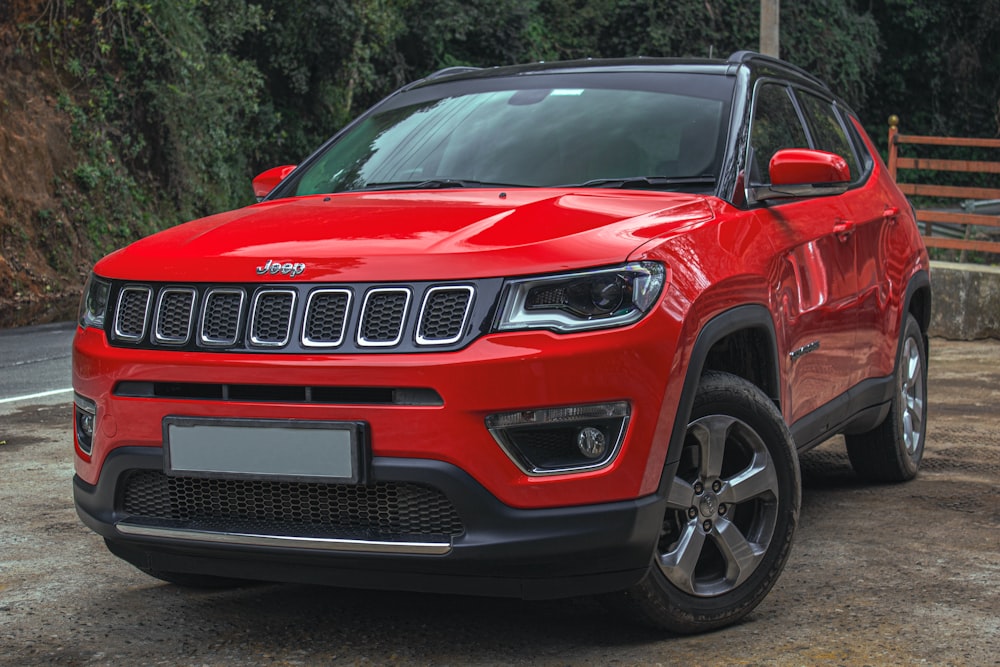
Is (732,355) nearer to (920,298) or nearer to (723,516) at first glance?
(723,516)

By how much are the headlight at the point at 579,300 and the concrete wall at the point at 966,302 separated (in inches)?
350

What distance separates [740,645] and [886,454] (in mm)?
2398

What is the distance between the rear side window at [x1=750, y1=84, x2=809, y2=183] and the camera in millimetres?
4789

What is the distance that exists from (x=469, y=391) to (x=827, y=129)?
121 inches

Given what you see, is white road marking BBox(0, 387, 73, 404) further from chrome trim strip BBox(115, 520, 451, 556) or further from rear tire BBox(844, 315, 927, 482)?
chrome trim strip BBox(115, 520, 451, 556)

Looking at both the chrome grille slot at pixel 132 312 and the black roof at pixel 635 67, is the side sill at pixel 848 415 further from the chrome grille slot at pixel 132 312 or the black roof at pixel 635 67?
the chrome grille slot at pixel 132 312

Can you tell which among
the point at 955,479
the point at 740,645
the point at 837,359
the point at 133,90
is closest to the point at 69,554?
the point at 740,645

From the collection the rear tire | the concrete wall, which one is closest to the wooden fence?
the concrete wall

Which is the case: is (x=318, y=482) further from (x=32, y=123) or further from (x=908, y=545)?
(x=32, y=123)

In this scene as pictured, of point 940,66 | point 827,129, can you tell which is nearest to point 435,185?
point 827,129

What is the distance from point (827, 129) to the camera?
587cm

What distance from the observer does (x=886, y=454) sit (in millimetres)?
5969

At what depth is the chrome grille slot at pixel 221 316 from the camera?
356 centimetres

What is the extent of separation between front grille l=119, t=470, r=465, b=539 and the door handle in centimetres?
228
